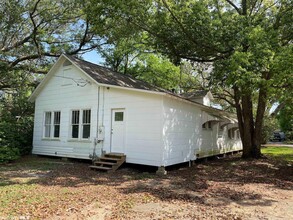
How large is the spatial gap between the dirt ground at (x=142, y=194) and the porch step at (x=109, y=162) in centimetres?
32

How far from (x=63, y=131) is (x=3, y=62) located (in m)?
8.13

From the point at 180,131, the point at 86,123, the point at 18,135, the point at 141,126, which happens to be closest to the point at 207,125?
the point at 180,131

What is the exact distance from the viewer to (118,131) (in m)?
12.1

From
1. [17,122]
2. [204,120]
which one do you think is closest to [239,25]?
[204,120]

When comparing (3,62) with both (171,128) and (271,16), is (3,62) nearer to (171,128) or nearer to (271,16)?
(171,128)

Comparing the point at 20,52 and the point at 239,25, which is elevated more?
the point at 20,52

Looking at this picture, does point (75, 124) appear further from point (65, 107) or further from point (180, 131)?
point (180, 131)

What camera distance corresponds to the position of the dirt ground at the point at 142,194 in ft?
18.9

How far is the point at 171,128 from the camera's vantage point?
37.1 ft

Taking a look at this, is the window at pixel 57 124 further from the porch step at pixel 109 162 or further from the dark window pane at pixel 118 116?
the dark window pane at pixel 118 116

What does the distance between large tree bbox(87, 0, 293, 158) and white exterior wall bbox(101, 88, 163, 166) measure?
331cm

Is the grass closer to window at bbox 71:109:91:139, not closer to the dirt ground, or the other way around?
the dirt ground

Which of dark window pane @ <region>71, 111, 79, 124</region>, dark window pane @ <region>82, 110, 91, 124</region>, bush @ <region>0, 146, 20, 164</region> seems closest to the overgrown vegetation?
bush @ <region>0, 146, 20, 164</region>

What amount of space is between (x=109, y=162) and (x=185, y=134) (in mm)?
3977
